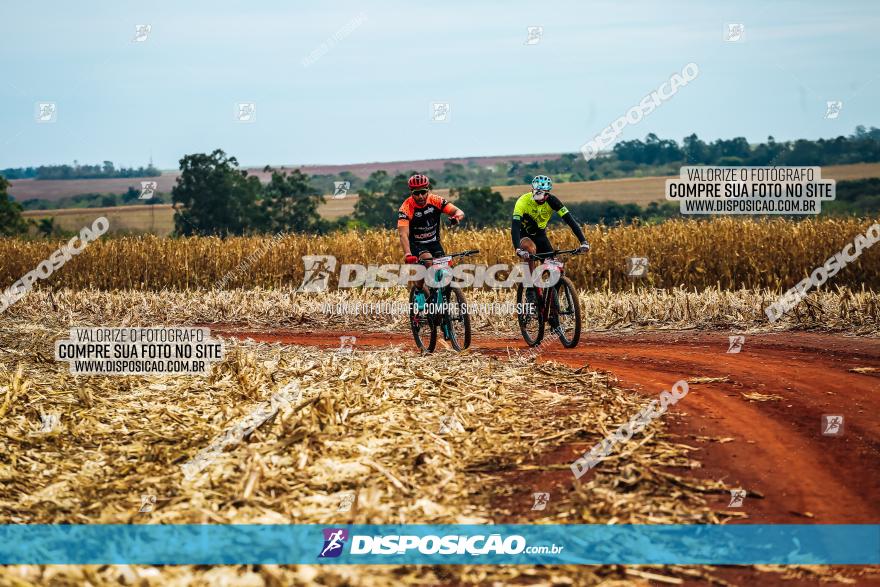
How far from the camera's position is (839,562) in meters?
6.22

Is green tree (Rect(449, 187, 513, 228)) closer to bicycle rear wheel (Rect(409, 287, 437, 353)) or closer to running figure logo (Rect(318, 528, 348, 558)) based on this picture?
bicycle rear wheel (Rect(409, 287, 437, 353))

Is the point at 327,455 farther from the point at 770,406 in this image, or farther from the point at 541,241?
the point at 541,241

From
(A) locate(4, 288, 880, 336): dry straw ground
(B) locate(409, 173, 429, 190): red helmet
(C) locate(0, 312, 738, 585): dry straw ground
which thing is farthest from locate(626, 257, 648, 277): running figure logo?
(C) locate(0, 312, 738, 585): dry straw ground

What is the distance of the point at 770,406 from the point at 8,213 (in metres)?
65.0

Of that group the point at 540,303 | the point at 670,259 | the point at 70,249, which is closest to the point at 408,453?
the point at 540,303

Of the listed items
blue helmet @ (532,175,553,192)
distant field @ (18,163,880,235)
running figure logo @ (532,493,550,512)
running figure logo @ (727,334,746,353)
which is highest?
distant field @ (18,163,880,235)

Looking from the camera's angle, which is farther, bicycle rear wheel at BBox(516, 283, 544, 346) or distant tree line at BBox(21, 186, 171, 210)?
distant tree line at BBox(21, 186, 171, 210)

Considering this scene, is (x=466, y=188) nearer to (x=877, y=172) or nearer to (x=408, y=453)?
(x=877, y=172)

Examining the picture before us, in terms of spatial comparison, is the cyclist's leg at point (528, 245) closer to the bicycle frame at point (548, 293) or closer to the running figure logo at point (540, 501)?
the bicycle frame at point (548, 293)

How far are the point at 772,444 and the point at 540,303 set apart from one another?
241 inches

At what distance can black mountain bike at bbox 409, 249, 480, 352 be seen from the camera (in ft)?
45.6

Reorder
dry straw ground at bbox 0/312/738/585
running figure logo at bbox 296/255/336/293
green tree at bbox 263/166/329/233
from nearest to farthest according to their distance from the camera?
dry straw ground at bbox 0/312/738/585, running figure logo at bbox 296/255/336/293, green tree at bbox 263/166/329/233

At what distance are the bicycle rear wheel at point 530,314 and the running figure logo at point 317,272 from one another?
997 centimetres

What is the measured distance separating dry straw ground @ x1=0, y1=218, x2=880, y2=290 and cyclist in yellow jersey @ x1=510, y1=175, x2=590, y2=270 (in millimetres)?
7331
